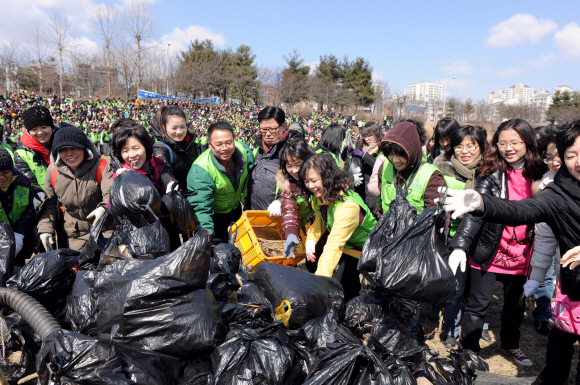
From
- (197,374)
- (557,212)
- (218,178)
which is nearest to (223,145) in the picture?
(218,178)

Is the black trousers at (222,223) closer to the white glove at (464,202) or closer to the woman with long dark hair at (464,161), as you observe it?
the woman with long dark hair at (464,161)

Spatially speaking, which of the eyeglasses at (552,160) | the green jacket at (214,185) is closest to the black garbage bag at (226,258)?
the green jacket at (214,185)

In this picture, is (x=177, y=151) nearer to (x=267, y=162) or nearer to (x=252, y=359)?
(x=267, y=162)

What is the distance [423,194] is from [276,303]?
129 centimetres

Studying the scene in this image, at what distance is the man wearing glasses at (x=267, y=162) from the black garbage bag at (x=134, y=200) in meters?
1.61

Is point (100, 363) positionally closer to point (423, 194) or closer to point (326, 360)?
point (326, 360)

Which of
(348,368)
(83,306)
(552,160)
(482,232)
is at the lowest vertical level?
(348,368)

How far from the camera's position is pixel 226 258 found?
99.1 inches

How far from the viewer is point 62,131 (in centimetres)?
256

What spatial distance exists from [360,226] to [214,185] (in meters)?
1.31

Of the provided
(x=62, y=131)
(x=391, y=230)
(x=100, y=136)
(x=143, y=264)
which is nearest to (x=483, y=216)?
(x=391, y=230)

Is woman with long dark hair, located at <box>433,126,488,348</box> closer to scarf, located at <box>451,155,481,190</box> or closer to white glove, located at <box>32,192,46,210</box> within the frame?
scarf, located at <box>451,155,481,190</box>

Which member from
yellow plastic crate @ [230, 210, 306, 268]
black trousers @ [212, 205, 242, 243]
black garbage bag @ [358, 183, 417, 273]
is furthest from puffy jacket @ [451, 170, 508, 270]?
black trousers @ [212, 205, 242, 243]

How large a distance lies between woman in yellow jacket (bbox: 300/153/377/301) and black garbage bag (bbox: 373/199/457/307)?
29.0 inches
